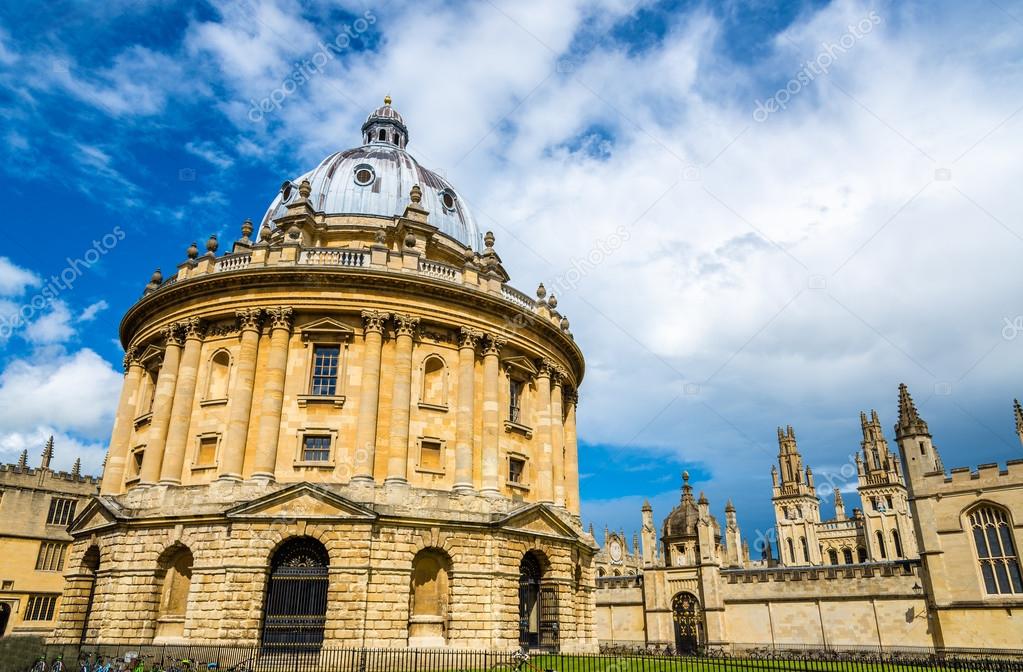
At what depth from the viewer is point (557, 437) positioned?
34.5 metres

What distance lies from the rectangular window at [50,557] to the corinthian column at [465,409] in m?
38.1

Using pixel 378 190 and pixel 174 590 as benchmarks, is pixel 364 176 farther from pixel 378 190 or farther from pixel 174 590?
pixel 174 590

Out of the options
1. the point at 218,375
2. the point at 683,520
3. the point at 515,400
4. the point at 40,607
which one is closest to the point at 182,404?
the point at 218,375

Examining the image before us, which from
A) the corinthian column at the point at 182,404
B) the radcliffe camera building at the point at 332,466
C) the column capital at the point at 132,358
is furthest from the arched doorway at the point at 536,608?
the column capital at the point at 132,358

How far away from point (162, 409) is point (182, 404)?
1.18 metres

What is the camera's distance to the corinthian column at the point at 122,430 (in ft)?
100

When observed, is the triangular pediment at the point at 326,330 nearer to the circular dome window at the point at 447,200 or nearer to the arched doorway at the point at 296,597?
the arched doorway at the point at 296,597

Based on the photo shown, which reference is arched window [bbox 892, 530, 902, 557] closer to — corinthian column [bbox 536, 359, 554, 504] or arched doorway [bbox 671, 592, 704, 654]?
arched doorway [bbox 671, 592, 704, 654]

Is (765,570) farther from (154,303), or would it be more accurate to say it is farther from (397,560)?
(154,303)

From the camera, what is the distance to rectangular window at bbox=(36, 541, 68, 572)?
48.4m

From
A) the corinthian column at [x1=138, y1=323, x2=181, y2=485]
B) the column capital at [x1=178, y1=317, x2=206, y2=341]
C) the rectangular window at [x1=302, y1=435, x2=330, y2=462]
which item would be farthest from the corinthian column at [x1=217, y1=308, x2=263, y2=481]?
the corinthian column at [x1=138, y1=323, x2=181, y2=485]

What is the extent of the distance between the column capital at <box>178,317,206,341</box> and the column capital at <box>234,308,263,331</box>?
2188 mm

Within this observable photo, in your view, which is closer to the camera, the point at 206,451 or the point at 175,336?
the point at 206,451

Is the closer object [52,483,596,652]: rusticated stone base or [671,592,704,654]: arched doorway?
[52,483,596,652]: rusticated stone base
